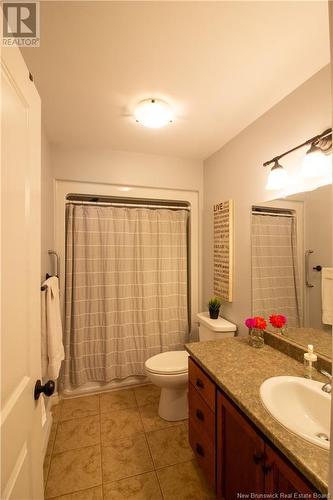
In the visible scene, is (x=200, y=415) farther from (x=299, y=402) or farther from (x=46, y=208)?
(x=46, y=208)

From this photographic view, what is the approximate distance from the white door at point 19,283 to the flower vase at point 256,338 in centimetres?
127

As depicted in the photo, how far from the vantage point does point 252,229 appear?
69.0 inches

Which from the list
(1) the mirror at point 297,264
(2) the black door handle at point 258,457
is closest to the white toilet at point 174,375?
(1) the mirror at point 297,264

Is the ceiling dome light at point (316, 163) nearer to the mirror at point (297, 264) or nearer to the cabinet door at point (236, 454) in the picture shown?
the mirror at point (297, 264)

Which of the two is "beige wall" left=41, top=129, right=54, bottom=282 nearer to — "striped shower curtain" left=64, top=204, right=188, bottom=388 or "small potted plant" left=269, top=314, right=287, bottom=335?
"striped shower curtain" left=64, top=204, right=188, bottom=388

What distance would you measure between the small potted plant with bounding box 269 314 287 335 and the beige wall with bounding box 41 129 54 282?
1701 mm

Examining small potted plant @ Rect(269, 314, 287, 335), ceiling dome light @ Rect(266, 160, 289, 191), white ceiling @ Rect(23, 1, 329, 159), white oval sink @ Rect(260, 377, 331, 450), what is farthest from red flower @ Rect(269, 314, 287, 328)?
white ceiling @ Rect(23, 1, 329, 159)

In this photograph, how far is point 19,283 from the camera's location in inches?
28.5

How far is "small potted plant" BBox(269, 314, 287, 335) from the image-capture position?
1465mm

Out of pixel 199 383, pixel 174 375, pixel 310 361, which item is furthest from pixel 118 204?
pixel 310 361

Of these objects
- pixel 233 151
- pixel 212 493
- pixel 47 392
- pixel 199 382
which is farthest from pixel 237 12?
pixel 212 493

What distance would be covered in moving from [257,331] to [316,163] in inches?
43.2

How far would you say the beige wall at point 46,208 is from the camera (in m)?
1.74

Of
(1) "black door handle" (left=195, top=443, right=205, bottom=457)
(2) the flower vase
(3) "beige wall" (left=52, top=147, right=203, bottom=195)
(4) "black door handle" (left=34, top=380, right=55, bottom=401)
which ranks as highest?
(3) "beige wall" (left=52, top=147, right=203, bottom=195)
